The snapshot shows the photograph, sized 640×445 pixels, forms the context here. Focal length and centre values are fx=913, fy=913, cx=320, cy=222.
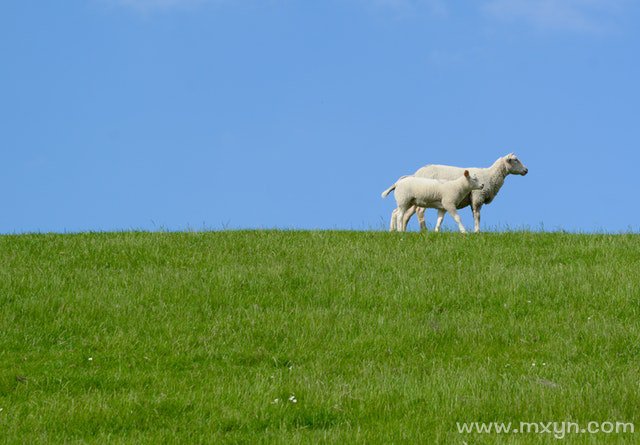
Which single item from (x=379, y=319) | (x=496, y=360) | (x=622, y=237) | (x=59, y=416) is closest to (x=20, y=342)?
(x=59, y=416)

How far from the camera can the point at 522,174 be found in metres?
24.2

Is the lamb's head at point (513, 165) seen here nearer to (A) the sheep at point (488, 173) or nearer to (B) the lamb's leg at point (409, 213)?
(A) the sheep at point (488, 173)

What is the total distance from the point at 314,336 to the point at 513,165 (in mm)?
13287

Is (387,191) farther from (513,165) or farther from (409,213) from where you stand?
(513,165)

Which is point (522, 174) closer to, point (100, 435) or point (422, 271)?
point (422, 271)

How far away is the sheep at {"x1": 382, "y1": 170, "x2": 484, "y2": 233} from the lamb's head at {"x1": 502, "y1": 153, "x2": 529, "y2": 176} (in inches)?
112

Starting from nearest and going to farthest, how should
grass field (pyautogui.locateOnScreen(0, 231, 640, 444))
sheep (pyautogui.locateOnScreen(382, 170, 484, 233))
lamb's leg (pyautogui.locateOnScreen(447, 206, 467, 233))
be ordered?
grass field (pyautogui.locateOnScreen(0, 231, 640, 444)), lamb's leg (pyautogui.locateOnScreen(447, 206, 467, 233)), sheep (pyautogui.locateOnScreen(382, 170, 484, 233))

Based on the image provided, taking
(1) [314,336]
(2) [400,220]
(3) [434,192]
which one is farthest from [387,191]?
(1) [314,336]

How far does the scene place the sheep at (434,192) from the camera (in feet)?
68.2

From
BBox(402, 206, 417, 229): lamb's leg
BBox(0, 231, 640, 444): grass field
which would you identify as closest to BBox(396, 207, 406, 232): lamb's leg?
BBox(402, 206, 417, 229): lamb's leg

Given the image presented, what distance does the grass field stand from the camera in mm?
8828

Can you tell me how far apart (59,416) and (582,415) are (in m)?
5.11

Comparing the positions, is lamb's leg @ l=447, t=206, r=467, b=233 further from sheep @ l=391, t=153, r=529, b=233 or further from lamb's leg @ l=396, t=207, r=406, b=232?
sheep @ l=391, t=153, r=529, b=233

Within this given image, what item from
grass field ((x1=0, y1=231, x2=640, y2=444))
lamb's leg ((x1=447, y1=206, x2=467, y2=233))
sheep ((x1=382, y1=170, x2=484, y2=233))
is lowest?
grass field ((x1=0, y1=231, x2=640, y2=444))
